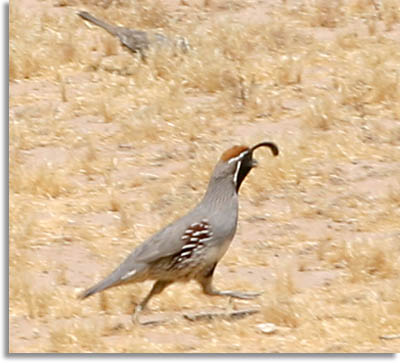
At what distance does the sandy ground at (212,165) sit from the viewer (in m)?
8.25

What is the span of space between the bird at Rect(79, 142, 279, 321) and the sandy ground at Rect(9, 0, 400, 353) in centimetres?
27

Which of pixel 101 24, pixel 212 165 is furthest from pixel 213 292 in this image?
pixel 101 24

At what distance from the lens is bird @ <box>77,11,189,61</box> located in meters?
13.3

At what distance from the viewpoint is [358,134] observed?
38.5 feet

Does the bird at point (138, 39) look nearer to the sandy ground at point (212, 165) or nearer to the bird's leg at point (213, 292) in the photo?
the sandy ground at point (212, 165)

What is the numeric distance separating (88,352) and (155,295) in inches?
33.9

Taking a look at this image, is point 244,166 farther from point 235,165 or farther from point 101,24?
point 101,24

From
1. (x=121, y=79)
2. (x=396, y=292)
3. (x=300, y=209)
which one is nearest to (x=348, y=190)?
(x=300, y=209)

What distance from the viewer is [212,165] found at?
1105cm

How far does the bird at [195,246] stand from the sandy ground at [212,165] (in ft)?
0.90

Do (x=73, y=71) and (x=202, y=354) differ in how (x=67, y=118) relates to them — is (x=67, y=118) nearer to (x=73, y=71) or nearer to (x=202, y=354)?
(x=73, y=71)

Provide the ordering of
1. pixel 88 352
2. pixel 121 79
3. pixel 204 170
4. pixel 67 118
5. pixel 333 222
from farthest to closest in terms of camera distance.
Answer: pixel 121 79 < pixel 67 118 < pixel 204 170 < pixel 333 222 < pixel 88 352

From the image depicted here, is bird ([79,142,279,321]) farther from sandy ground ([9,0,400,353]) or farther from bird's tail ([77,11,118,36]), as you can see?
bird's tail ([77,11,118,36])

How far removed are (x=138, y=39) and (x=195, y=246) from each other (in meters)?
5.62
